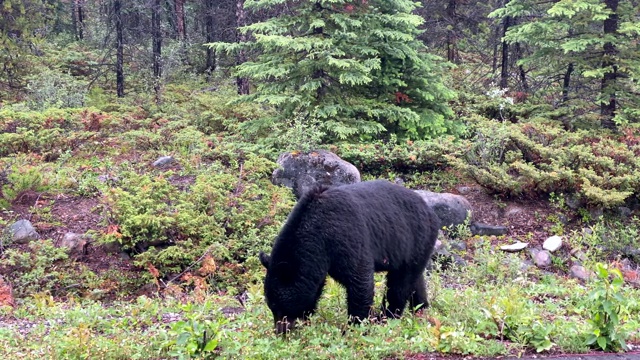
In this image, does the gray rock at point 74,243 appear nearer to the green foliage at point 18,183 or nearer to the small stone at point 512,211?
the green foliage at point 18,183

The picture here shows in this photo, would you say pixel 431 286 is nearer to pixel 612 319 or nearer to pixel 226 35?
pixel 612 319

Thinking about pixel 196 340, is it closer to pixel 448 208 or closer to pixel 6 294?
pixel 6 294

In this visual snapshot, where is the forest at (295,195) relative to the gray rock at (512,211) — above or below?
above

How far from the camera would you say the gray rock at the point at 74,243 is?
965cm

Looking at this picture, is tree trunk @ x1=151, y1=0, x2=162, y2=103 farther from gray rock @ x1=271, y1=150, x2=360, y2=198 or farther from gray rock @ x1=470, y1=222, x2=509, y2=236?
gray rock @ x1=470, y1=222, x2=509, y2=236

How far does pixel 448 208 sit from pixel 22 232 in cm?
847

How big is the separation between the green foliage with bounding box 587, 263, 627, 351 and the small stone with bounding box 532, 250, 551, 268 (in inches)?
233

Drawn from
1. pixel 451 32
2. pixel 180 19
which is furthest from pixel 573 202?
pixel 180 19

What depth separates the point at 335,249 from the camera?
5312mm

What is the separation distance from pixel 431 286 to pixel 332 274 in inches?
91.4

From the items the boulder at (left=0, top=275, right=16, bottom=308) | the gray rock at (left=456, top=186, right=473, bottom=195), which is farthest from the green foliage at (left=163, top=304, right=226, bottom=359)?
the gray rock at (left=456, top=186, right=473, bottom=195)

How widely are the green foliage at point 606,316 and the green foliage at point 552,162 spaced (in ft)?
23.0

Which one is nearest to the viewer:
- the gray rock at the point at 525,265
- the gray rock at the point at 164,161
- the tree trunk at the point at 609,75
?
the gray rock at the point at 525,265

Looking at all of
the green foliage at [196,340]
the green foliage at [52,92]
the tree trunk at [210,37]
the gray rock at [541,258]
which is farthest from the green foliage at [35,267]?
the tree trunk at [210,37]
